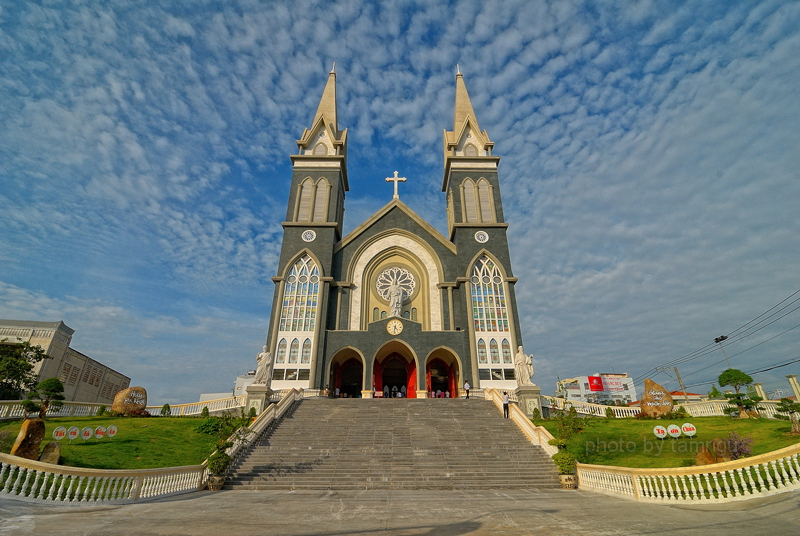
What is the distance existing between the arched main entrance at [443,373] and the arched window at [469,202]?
1051cm

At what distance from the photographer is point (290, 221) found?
30.4m

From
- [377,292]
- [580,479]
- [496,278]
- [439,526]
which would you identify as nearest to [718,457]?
[580,479]

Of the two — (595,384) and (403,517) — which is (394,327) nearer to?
(403,517)

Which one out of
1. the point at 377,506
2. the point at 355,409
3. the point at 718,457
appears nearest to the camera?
the point at 377,506

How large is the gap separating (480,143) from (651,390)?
74.7 feet

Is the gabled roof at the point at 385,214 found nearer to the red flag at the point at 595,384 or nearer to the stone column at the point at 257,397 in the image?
the stone column at the point at 257,397

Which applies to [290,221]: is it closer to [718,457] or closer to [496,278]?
[496,278]

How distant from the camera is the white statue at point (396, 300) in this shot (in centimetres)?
2781

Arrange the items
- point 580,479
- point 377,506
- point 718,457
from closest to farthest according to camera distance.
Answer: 1. point 377,506
2. point 718,457
3. point 580,479

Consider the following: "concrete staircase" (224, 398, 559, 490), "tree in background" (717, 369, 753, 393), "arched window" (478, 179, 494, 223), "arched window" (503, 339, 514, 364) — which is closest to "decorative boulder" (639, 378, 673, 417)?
"tree in background" (717, 369, 753, 393)

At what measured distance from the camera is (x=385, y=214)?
32250 mm

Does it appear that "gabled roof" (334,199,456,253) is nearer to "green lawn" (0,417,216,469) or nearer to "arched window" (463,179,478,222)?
"arched window" (463,179,478,222)

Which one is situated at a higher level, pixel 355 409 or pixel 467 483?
pixel 355 409

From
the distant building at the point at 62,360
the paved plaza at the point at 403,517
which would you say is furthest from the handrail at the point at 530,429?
the distant building at the point at 62,360
